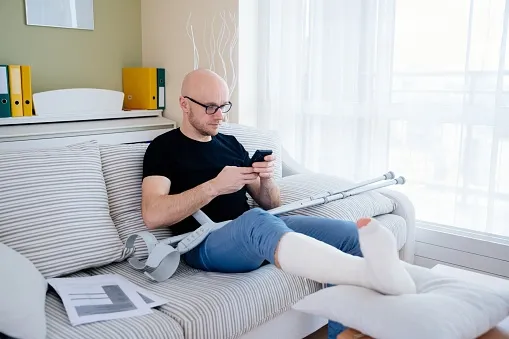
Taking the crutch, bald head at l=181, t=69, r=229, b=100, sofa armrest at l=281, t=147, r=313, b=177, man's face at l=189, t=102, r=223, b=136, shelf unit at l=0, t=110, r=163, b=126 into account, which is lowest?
the crutch

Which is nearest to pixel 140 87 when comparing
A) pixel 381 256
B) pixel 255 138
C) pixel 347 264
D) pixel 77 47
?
pixel 77 47

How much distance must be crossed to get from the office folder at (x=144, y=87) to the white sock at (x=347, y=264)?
205 cm

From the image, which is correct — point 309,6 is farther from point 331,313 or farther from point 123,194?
point 331,313

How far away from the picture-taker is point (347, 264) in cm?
135

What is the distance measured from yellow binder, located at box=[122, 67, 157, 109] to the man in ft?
3.97

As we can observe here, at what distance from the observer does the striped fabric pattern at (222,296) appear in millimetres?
1513

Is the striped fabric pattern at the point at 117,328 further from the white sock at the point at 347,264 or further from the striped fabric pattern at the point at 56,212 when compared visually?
the white sock at the point at 347,264

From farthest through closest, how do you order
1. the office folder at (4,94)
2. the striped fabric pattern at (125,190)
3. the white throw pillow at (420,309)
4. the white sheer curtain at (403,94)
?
the office folder at (4,94) < the white sheer curtain at (403,94) < the striped fabric pattern at (125,190) < the white throw pillow at (420,309)

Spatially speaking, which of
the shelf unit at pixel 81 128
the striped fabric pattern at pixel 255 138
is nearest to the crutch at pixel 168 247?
the striped fabric pattern at pixel 255 138

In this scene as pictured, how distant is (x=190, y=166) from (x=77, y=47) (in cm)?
161

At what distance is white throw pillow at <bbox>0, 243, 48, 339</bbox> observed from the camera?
124 centimetres

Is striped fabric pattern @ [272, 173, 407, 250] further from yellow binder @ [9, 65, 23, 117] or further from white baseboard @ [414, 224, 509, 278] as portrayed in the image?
yellow binder @ [9, 65, 23, 117]

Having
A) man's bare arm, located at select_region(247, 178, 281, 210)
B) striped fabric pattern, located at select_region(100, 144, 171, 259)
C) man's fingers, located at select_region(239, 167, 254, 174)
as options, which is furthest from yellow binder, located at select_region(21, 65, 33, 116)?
man's fingers, located at select_region(239, 167, 254, 174)

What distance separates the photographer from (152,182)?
192cm
